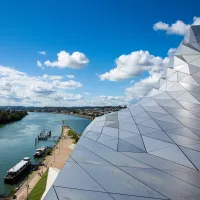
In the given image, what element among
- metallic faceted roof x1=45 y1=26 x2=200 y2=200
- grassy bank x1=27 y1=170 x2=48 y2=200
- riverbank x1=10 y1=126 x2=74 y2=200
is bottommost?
riverbank x1=10 y1=126 x2=74 y2=200

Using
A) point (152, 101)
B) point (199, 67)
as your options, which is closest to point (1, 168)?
point (152, 101)

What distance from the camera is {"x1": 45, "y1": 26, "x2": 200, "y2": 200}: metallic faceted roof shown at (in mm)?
7090

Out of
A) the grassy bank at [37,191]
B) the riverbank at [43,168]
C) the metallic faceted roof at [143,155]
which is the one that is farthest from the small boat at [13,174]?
the metallic faceted roof at [143,155]

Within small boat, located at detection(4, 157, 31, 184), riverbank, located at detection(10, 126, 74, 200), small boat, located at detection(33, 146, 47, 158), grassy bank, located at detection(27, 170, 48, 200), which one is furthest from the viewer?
small boat, located at detection(33, 146, 47, 158)

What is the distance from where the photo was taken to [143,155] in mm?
10633

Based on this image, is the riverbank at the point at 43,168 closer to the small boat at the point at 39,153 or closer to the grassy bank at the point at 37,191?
the grassy bank at the point at 37,191

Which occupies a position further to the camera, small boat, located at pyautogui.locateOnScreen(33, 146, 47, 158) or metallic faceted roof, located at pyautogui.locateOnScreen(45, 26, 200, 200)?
small boat, located at pyautogui.locateOnScreen(33, 146, 47, 158)

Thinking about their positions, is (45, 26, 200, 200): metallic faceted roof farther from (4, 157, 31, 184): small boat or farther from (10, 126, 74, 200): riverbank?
(4, 157, 31, 184): small boat

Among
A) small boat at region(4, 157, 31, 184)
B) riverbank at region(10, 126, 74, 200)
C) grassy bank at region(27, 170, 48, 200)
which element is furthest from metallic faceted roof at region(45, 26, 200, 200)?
small boat at region(4, 157, 31, 184)

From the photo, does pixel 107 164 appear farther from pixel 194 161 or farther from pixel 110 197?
pixel 194 161

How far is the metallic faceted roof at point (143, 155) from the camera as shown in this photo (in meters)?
7.09

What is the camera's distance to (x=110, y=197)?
6625 millimetres

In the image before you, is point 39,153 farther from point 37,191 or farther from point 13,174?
point 37,191

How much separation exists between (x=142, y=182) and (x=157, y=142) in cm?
471
